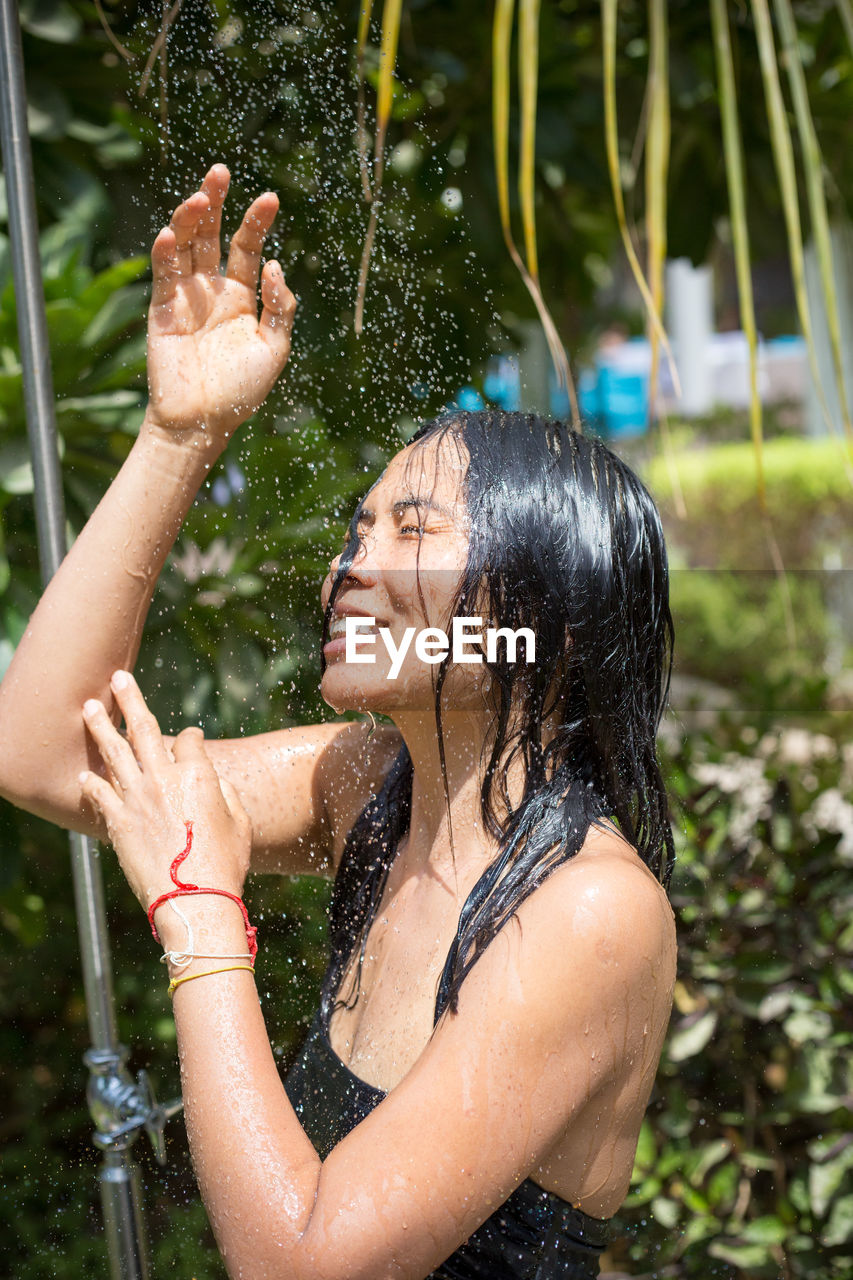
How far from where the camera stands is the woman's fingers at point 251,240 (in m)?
1.28

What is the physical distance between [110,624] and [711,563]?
25.0 ft

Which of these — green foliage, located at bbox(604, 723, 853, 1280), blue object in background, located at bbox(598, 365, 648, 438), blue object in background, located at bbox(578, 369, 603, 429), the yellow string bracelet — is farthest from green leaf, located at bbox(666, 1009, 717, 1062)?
blue object in background, located at bbox(598, 365, 648, 438)

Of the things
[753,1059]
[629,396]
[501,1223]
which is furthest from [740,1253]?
[629,396]

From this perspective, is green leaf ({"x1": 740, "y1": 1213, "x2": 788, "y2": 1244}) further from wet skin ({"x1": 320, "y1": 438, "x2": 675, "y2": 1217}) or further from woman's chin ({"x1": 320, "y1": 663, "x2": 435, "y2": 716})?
woman's chin ({"x1": 320, "y1": 663, "x2": 435, "y2": 716})

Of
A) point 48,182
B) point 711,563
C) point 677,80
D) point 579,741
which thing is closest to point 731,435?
point 711,563

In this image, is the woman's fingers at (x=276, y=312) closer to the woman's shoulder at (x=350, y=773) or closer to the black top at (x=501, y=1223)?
the woman's shoulder at (x=350, y=773)

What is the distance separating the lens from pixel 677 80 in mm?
2574

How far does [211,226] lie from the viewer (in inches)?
50.4

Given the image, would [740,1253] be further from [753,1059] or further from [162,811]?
[162,811]

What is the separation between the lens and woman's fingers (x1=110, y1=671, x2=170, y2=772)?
1.19 m

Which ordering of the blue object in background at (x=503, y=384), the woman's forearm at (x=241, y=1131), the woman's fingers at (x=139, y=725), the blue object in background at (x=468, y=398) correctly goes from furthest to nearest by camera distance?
the blue object in background at (x=503, y=384), the blue object in background at (x=468, y=398), the woman's fingers at (x=139, y=725), the woman's forearm at (x=241, y=1131)

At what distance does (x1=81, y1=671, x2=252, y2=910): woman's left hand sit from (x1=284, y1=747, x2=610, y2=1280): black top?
0.81 ft

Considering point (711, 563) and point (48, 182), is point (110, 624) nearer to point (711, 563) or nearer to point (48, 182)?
point (48, 182)

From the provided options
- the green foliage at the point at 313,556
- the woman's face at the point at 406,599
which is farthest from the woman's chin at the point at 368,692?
the green foliage at the point at 313,556
